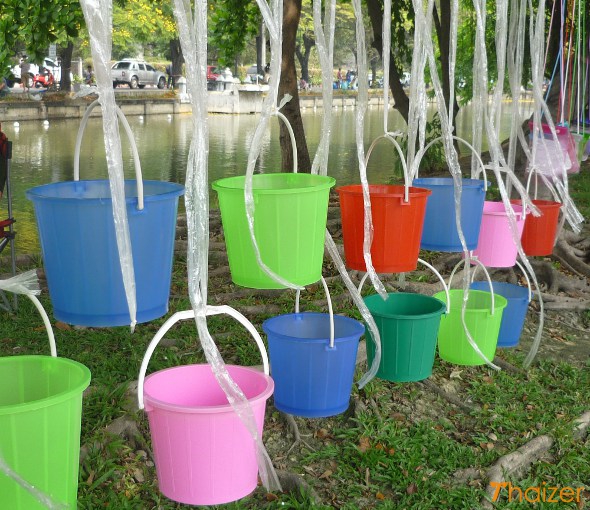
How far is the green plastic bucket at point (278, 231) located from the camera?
2016 millimetres

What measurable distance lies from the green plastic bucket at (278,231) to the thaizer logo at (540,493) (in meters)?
1.47

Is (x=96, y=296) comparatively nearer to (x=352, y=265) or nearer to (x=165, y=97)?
(x=352, y=265)

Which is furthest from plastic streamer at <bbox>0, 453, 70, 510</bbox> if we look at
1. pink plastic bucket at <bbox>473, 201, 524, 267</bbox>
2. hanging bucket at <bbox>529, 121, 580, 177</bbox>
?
hanging bucket at <bbox>529, 121, 580, 177</bbox>

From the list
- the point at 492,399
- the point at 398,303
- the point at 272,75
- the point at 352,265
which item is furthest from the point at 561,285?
the point at 272,75

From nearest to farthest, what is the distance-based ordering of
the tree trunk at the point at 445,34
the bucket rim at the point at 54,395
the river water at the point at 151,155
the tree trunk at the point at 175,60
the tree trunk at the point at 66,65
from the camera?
the bucket rim at the point at 54,395, the tree trunk at the point at 445,34, the river water at the point at 151,155, the tree trunk at the point at 66,65, the tree trunk at the point at 175,60

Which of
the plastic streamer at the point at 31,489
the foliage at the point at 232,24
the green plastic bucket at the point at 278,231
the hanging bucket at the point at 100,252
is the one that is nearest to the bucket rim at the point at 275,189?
the green plastic bucket at the point at 278,231

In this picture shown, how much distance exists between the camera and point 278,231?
2.04m

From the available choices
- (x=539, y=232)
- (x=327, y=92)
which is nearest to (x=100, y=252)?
(x=327, y=92)

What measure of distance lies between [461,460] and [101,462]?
1490 mm

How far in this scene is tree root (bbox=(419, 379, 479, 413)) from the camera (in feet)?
12.1

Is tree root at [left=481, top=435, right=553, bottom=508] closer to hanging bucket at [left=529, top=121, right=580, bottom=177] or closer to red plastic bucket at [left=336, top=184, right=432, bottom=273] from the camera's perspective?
red plastic bucket at [left=336, top=184, right=432, bottom=273]

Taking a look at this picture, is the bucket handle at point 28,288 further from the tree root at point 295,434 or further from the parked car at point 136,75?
the parked car at point 136,75

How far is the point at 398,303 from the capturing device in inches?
127

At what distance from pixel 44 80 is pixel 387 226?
2769 centimetres
